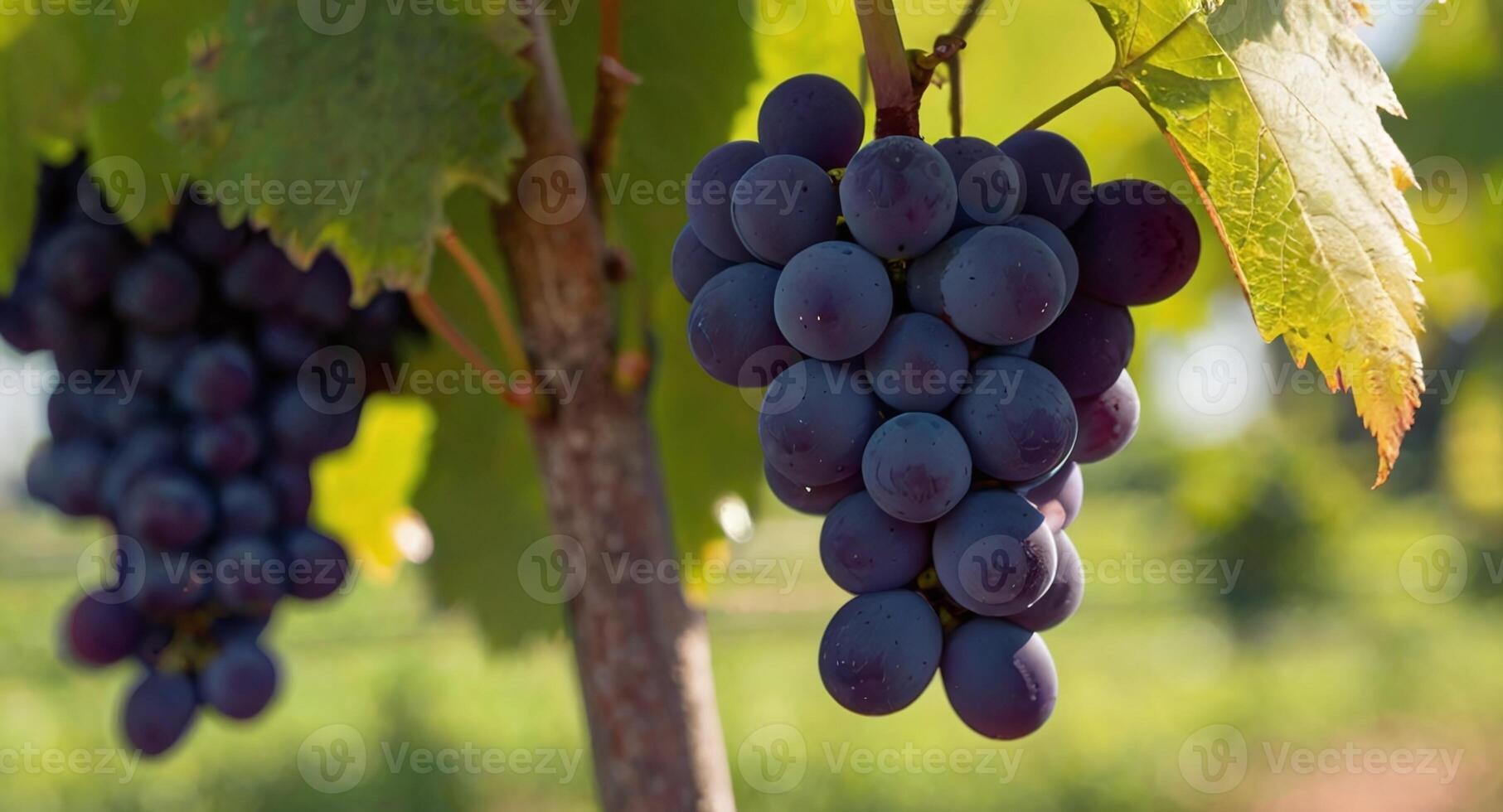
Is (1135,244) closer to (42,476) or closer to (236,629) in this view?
(236,629)

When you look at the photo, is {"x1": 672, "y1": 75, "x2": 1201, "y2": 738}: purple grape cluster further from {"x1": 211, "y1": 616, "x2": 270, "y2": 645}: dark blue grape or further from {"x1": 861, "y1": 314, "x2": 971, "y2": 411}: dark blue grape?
{"x1": 211, "y1": 616, "x2": 270, "y2": 645}: dark blue grape

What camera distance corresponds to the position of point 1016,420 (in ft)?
1.79

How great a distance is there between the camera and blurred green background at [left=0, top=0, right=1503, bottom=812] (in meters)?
1.12

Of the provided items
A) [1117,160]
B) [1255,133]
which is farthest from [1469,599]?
[1255,133]

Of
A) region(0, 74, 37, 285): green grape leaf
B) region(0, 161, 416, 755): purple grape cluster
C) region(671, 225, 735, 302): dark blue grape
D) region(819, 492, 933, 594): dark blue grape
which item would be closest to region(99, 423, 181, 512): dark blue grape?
region(0, 161, 416, 755): purple grape cluster

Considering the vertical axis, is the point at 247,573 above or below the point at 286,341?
below

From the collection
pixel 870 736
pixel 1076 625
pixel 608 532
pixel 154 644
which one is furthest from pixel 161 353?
pixel 1076 625

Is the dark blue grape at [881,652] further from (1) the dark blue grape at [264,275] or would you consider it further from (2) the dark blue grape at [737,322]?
(1) the dark blue grape at [264,275]

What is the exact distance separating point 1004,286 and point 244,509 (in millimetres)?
823

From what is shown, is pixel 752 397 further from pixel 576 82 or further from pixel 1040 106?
pixel 1040 106

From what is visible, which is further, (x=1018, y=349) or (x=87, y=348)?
(x=87, y=348)

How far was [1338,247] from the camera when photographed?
55cm

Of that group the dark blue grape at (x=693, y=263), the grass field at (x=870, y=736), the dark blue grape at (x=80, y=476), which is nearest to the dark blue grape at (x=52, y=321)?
the dark blue grape at (x=80, y=476)

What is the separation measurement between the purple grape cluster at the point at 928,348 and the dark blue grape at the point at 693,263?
2cm
